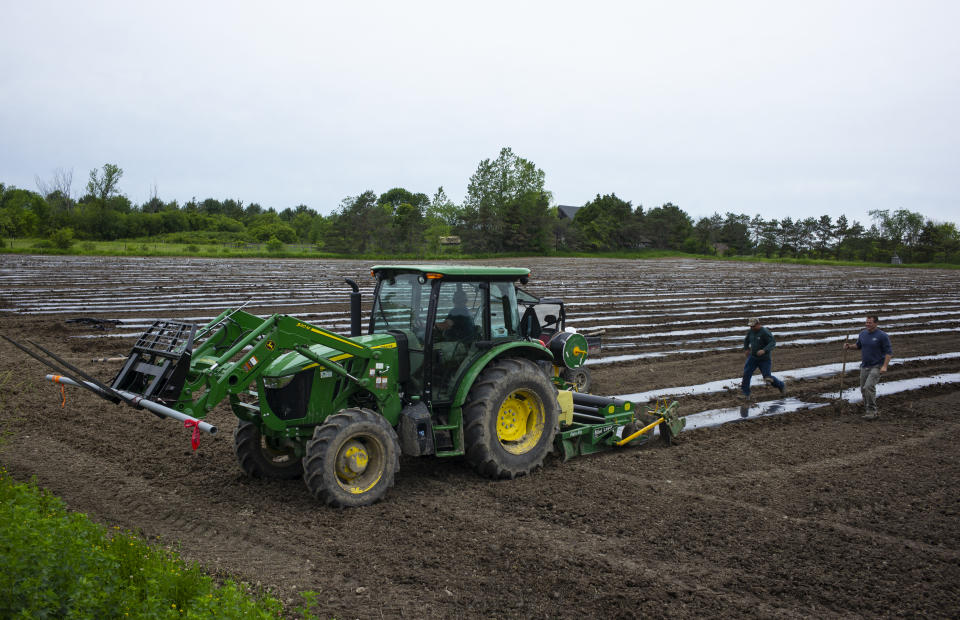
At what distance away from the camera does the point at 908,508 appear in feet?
22.1

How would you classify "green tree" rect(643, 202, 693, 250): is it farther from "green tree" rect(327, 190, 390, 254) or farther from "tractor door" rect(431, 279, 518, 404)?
"tractor door" rect(431, 279, 518, 404)

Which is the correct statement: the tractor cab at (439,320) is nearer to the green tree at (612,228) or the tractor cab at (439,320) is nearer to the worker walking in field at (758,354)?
the worker walking in field at (758,354)

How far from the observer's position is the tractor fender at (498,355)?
698 centimetres

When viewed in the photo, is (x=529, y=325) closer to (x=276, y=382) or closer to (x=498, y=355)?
(x=498, y=355)

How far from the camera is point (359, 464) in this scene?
6426 millimetres

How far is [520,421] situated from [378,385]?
1848 millimetres

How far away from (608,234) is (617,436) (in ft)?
284

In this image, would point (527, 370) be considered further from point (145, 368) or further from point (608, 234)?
point (608, 234)

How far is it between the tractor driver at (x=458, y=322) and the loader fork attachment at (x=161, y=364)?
2487 millimetres

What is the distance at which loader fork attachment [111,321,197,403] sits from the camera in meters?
5.87

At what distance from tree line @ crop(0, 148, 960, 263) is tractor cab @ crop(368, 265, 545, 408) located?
6472cm

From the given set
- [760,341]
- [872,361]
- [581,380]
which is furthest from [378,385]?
[872,361]

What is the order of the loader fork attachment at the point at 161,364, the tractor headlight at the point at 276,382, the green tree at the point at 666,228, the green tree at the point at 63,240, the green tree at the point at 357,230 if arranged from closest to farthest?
1. the loader fork attachment at the point at 161,364
2. the tractor headlight at the point at 276,382
3. the green tree at the point at 63,240
4. the green tree at the point at 357,230
5. the green tree at the point at 666,228

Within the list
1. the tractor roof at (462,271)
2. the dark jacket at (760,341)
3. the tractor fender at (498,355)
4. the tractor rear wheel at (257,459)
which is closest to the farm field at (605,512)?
the tractor rear wheel at (257,459)
